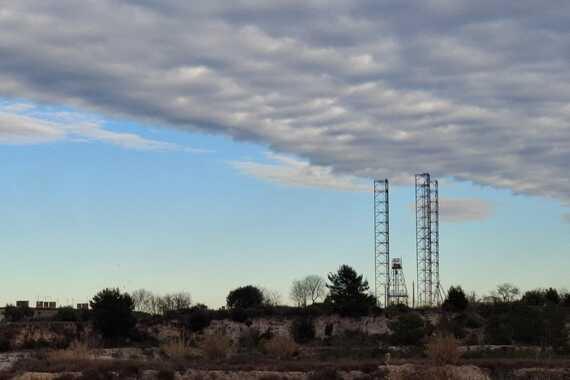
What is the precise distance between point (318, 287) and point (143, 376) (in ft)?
239

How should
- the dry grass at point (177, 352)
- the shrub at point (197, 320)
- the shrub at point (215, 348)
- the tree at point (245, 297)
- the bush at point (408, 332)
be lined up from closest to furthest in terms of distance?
the shrub at point (215, 348) < the dry grass at point (177, 352) < the bush at point (408, 332) < the shrub at point (197, 320) < the tree at point (245, 297)

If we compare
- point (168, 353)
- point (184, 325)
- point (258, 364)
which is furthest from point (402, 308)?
point (258, 364)

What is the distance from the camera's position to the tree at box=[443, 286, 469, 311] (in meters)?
62.2

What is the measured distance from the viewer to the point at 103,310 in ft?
196

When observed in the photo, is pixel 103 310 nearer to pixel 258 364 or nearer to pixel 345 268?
pixel 345 268

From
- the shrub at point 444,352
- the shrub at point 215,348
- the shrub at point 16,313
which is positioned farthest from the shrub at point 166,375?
the shrub at point 16,313

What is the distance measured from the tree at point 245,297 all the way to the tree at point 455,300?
2513 cm

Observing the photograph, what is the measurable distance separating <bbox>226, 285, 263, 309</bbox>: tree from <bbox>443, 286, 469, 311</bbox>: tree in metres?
25.1

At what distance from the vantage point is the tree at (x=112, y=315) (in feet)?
195

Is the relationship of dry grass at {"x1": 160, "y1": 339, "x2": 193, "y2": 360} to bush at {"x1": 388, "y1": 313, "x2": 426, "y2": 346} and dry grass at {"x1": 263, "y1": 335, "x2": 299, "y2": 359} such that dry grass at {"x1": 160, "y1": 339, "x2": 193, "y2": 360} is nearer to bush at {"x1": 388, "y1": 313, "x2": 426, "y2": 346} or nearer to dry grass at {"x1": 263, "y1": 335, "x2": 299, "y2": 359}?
dry grass at {"x1": 263, "y1": 335, "x2": 299, "y2": 359}

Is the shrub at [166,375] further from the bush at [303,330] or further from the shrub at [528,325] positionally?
the bush at [303,330]

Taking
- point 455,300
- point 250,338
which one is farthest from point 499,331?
point 250,338

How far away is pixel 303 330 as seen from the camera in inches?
2416

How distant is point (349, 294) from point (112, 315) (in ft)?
61.2
